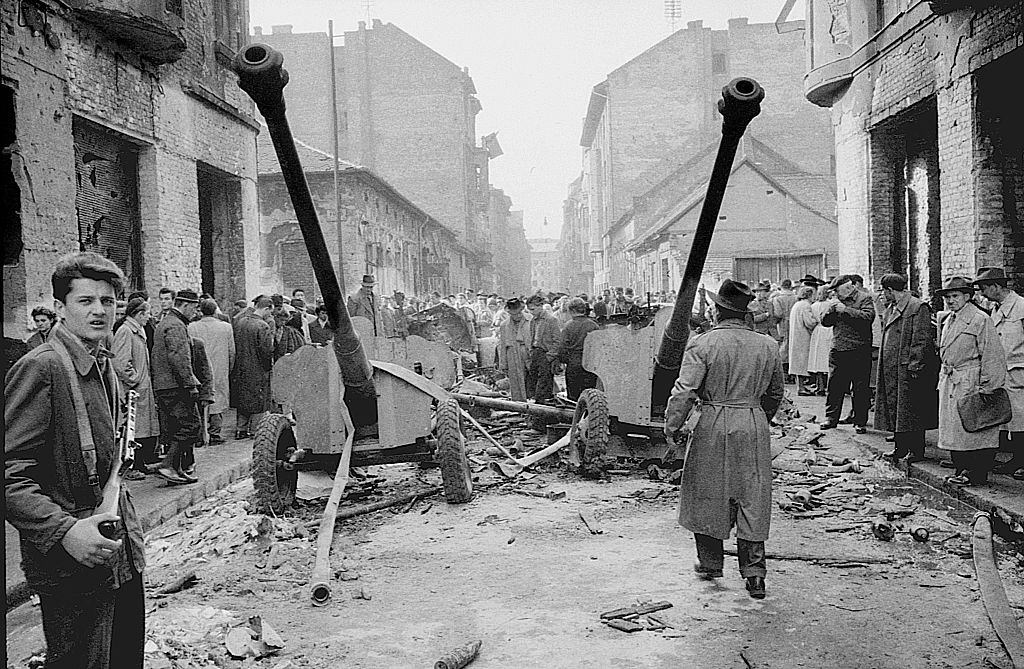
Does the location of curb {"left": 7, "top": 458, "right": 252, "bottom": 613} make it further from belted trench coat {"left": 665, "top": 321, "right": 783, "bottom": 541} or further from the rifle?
belted trench coat {"left": 665, "top": 321, "right": 783, "bottom": 541}

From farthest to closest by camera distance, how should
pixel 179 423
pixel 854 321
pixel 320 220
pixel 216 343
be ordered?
pixel 320 220, pixel 216 343, pixel 854 321, pixel 179 423

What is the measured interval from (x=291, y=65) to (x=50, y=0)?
3903 centimetres

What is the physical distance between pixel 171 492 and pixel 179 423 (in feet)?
2.62

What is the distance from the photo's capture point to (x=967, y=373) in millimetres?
7395

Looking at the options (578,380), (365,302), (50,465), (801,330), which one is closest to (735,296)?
(50,465)

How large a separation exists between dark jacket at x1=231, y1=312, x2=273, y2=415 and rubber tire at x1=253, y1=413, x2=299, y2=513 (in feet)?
12.4

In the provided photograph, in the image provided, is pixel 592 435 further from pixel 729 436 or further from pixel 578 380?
pixel 729 436

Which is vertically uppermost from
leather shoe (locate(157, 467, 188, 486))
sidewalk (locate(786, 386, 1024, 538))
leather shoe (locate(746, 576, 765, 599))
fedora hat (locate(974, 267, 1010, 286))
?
fedora hat (locate(974, 267, 1010, 286))

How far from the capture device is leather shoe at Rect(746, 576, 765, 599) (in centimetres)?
530

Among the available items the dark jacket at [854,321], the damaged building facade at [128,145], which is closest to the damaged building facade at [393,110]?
the damaged building facade at [128,145]

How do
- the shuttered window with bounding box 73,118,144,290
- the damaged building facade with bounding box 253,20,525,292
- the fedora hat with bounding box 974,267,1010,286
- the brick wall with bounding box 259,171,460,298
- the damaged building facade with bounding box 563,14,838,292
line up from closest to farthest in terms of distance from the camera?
the fedora hat with bounding box 974,267,1010,286 < the shuttered window with bounding box 73,118,144,290 < the brick wall with bounding box 259,171,460,298 < the damaged building facade with bounding box 563,14,838,292 < the damaged building facade with bounding box 253,20,525,292

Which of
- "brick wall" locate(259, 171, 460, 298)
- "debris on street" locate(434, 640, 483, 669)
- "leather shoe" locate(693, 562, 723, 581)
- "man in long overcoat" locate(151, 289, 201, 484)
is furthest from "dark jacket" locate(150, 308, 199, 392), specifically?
"brick wall" locate(259, 171, 460, 298)

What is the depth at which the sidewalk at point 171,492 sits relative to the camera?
566cm

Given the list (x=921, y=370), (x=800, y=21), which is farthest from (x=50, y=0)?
(x=800, y=21)
